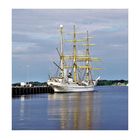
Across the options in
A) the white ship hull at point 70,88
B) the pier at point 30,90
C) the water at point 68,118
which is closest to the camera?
the water at point 68,118

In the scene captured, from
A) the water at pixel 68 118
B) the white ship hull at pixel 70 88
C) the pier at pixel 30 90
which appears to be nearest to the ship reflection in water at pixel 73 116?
the water at pixel 68 118

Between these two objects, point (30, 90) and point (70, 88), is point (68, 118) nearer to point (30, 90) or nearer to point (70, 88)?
point (30, 90)

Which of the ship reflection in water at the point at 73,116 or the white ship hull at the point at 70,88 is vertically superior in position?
the white ship hull at the point at 70,88

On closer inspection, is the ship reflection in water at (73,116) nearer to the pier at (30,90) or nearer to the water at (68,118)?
the water at (68,118)

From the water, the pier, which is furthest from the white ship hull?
the water

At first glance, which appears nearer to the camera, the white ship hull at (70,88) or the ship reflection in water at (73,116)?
the ship reflection in water at (73,116)

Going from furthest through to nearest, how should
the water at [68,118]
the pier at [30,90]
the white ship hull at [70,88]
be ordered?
the white ship hull at [70,88] < the pier at [30,90] < the water at [68,118]

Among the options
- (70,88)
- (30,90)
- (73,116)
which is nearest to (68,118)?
(73,116)

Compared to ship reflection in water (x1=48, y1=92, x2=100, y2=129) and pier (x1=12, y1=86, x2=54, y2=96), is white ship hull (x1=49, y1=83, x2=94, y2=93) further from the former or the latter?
ship reflection in water (x1=48, y1=92, x2=100, y2=129)

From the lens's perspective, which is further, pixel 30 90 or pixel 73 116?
pixel 30 90

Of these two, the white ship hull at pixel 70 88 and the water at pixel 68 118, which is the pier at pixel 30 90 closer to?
the white ship hull at pixel 70 88
